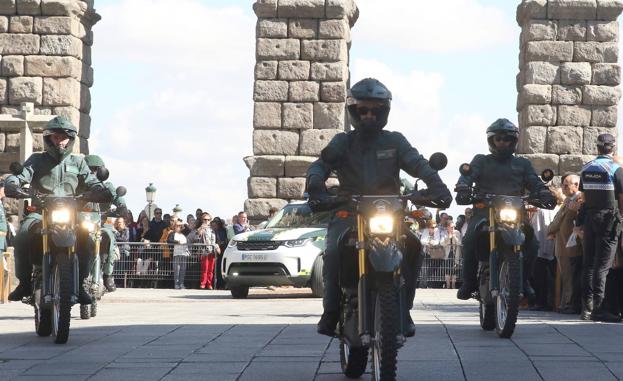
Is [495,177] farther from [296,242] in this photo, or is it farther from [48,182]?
[296,242]

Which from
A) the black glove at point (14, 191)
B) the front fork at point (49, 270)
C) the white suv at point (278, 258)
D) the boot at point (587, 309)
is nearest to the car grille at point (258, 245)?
the white suv at point (278, 258)

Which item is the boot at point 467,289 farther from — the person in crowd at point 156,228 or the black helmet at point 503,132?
the person in crowd at point 156,228

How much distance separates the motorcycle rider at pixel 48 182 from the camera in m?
11.6

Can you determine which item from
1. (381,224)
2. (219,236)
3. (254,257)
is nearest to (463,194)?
(381,224)

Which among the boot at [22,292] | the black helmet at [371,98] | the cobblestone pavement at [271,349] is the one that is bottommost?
the cobblestone pavement at [271,349]

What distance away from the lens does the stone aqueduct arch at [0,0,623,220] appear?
2411cm

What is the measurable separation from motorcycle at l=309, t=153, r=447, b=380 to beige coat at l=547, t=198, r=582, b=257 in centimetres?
728

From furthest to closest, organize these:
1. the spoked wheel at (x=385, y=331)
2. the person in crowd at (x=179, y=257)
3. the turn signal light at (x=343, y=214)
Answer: the person in crowd at (x=179, y=257) < the turn signal light at (x=343, y=214) < the spoked wheel at (x=385, y=331)

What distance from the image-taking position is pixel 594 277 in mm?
13680

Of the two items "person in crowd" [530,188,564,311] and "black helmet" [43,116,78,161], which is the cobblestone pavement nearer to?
"person in crowd" [530,188,564,311]

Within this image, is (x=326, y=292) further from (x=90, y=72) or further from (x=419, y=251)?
(x=90, y=72)

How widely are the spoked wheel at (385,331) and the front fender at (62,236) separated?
12.4 ft

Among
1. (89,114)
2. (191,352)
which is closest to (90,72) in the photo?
(89,114)

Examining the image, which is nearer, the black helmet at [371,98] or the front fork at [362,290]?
the front fork at [362,290]
